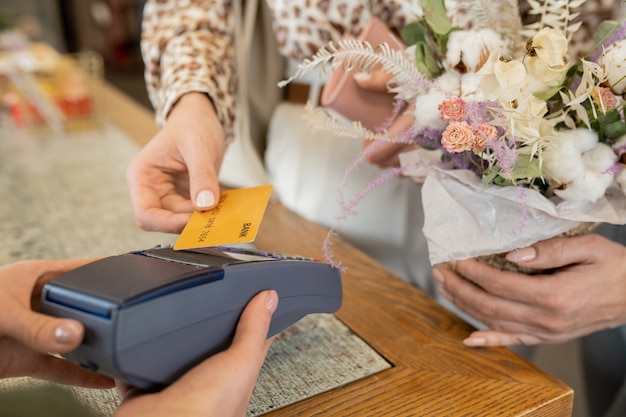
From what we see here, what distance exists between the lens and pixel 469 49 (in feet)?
1.84

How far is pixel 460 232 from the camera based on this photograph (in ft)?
2.00

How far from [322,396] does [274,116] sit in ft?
2.29

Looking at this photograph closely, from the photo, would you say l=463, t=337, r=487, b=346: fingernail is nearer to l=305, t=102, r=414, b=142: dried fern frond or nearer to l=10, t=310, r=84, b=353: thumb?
l=305, t=102, r=414, b=142: dried fern frond

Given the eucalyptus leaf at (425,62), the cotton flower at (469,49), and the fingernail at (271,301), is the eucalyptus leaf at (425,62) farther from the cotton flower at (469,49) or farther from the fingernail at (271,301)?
the fingernail at (271,301)

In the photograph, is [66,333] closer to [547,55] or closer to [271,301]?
[271,301]

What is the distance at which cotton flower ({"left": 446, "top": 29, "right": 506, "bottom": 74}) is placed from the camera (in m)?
0.56

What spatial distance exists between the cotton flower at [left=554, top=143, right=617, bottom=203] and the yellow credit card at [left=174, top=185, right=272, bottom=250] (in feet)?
0.98

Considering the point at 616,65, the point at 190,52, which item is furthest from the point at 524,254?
the point at 190,52

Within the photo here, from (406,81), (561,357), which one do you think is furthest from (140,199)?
(561,357)

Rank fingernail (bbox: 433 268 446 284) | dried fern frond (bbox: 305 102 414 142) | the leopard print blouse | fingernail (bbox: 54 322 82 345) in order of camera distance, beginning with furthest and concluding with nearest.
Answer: the leopard print blouse < fingernail (bbox: 433 268 446 284) < dried fern frond (bbox: 305 102 414 142) < fingernail (bbox: 54 322 82 345)

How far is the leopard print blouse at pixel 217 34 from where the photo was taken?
862 mm

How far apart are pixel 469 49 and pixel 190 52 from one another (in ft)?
1.61

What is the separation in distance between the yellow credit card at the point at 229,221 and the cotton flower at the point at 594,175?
30 cm

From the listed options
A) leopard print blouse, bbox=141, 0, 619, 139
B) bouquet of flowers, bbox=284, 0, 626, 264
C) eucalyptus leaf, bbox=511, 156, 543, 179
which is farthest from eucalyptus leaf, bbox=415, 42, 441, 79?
Answer: leopard print blouse, bbox=141, 0, 619, 139
